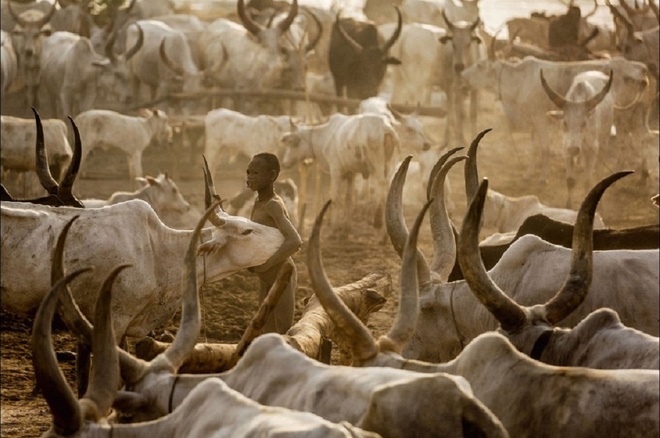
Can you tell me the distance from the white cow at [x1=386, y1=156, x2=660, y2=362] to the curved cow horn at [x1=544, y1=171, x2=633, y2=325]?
0.68 meters

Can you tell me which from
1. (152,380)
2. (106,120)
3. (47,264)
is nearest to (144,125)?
(106,120)

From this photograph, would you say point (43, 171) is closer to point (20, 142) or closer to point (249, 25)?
point (20, 142)

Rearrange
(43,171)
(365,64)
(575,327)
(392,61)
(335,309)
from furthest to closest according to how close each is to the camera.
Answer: (365,64), (392,61), (43,171), (575,327), (335,309)

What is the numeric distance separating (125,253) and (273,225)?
87 centimetres

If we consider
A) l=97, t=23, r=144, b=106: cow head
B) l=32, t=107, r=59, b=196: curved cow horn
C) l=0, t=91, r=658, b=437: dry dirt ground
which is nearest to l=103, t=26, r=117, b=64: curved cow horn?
l=97, t=23, r=144, b=106: cow head

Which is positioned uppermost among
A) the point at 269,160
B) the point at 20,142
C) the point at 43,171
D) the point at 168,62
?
the point at 269,160

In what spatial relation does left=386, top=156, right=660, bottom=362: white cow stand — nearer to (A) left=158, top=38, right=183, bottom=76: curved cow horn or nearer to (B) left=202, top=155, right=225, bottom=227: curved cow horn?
(B) left=202, top=155, right=225, bottom=227: curved cow horn

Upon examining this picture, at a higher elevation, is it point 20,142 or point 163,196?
point 163,196

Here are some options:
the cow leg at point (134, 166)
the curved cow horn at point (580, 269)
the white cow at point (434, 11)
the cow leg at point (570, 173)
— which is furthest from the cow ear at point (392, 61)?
the curved cow horn at point (580, 269)

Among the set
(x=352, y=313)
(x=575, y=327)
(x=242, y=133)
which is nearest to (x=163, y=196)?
(x=242, y=133)

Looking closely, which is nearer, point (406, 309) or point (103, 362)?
point (103, 362)

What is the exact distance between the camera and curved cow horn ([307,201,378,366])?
477 cm

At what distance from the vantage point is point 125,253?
764 centimetres

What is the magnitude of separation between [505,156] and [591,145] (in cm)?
441
